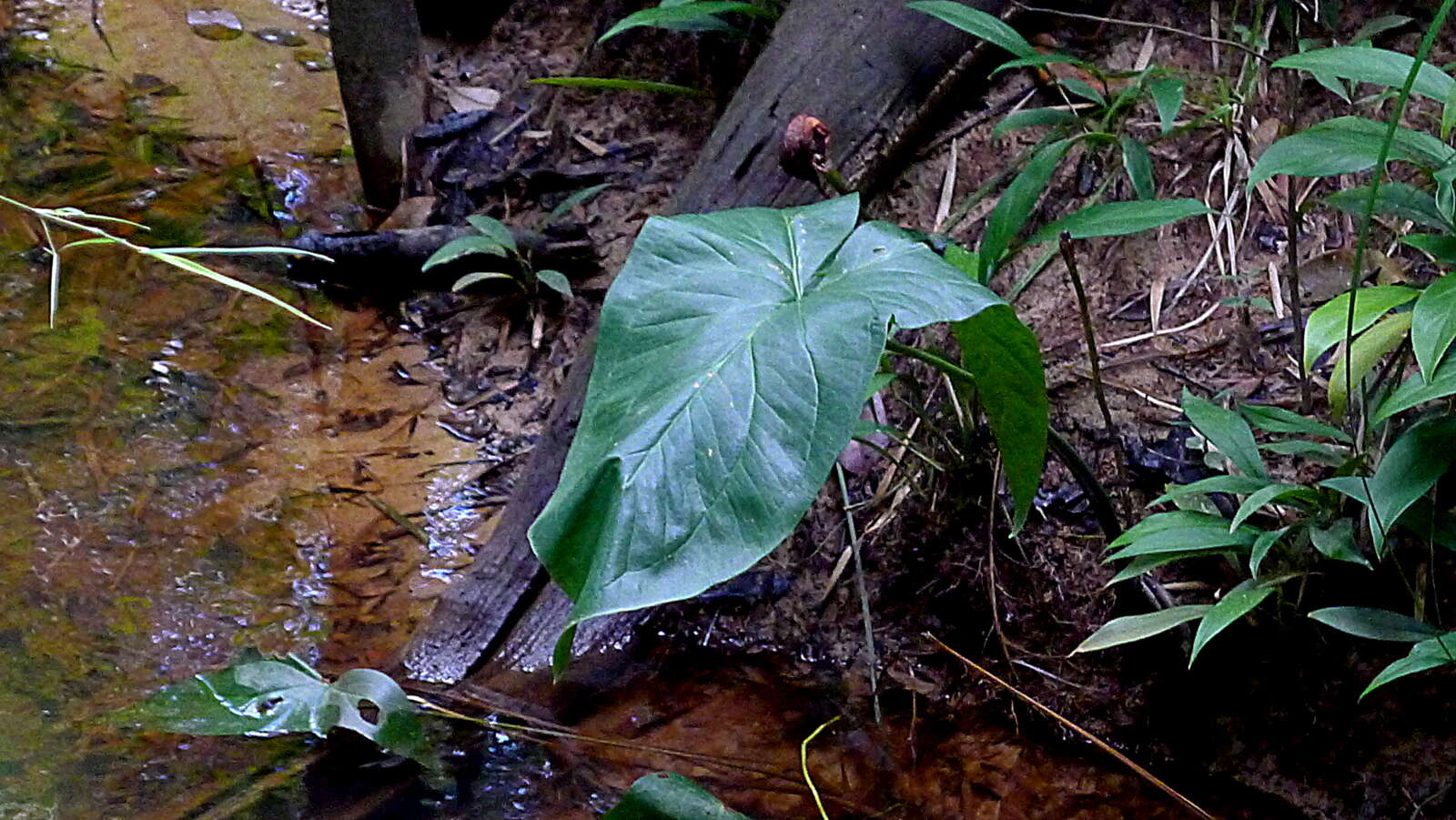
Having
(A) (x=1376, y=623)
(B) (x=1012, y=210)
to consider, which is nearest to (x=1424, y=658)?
(A) (x=1376, y=623)

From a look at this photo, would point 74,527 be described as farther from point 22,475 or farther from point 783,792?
point 783,792

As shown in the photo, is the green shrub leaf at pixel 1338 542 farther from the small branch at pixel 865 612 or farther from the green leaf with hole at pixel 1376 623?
the small branch at pixel 865 612

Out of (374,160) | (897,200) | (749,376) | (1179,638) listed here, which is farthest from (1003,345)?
(374,160)

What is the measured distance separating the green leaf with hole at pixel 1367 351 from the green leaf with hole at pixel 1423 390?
0.13 meters

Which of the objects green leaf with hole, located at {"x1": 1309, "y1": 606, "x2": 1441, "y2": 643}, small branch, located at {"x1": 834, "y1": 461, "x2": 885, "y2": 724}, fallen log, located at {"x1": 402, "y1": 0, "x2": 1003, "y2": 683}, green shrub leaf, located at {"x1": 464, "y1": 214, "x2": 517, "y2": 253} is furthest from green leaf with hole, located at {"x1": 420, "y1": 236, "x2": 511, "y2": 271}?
green leaf with hole, located at {"x1": 1309, "y1": 606, "x2": 1441, "y2": 643}

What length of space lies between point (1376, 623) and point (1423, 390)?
299 mm

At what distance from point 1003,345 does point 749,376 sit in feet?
1.19

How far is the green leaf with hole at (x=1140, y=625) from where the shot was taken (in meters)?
1.40

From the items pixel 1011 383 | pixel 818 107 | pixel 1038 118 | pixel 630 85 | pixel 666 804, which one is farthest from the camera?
pixel 630 85

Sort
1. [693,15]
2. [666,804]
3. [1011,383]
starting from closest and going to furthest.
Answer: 1. [666,804]
2. [1011,383]
3. [693,15]

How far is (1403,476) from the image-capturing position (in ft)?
4.20

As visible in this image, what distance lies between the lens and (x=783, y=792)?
1499mm

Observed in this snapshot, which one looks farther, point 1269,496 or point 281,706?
point 281,706

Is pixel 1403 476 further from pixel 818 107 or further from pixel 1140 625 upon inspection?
pixel 818 107
